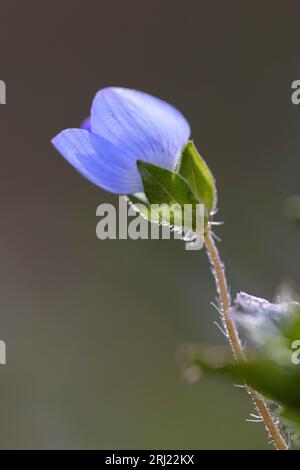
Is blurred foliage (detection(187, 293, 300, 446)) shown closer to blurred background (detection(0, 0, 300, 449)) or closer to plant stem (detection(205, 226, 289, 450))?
plant stem (detection(205, 226, 289, 450))

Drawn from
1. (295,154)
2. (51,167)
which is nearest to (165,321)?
(295,154)

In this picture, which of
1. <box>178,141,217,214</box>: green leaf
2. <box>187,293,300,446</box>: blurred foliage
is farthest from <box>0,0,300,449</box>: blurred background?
<box>187,293,300,446</box>: blurred foliage

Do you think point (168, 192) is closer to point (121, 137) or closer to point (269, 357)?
point (121, 137)

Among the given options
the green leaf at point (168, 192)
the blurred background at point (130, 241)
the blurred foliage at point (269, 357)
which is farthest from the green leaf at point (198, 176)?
the blurred background at point (130, 241)

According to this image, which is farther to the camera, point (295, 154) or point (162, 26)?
point (162, 26)
